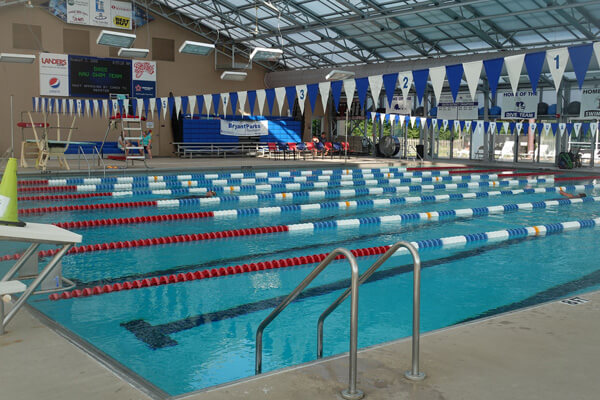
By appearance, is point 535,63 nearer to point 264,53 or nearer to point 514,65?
point 514,65

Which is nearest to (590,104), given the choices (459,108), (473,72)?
(459,108)

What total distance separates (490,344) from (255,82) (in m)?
25.4

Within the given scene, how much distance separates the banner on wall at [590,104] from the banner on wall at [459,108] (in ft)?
13.4

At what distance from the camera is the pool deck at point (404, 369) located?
94.0 inches

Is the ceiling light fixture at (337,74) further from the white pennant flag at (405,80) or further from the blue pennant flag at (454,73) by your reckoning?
the blue pennant flag at (454,73)

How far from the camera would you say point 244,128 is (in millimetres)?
25469

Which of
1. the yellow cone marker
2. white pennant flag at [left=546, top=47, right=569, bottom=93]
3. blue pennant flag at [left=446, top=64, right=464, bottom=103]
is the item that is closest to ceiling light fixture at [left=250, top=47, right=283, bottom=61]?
blue pennant flag at [left=446, top=64, right=464, bottom=103]

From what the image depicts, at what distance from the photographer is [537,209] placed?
10.3 m

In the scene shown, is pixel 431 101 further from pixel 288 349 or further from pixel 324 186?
pixel 288 349

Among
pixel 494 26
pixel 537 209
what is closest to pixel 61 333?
pixel 537 209

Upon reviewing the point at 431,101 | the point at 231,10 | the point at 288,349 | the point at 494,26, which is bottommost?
the point at 288,349

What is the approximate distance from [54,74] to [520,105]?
17815 mm

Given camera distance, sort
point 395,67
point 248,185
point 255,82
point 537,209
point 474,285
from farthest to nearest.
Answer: point 255,82, point 395,67, point 248,185, point 537,209, point 474,285

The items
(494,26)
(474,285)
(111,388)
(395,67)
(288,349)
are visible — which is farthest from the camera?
(395,67)
